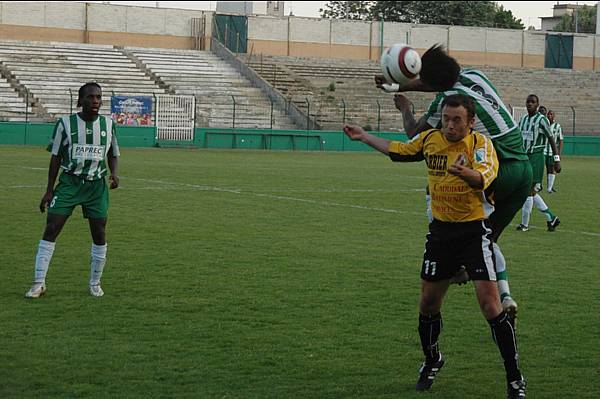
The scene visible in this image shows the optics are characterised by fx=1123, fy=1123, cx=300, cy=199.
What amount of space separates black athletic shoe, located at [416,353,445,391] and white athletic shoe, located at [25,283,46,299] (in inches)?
170

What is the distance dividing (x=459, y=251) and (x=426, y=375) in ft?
2.76

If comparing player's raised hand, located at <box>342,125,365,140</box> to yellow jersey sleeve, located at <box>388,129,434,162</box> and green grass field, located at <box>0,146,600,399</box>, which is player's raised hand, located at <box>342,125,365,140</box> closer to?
yellow jersey sleeve, located at <box>388,129,434,162</box>

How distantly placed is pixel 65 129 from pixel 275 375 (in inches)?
153

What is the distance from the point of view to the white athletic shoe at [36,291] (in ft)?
32.9

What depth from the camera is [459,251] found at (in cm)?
679

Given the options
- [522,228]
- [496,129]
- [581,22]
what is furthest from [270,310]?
[581,22]

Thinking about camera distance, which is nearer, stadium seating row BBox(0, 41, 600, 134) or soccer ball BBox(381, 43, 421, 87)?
soccer ball BBox(381, 43, 421, 87)

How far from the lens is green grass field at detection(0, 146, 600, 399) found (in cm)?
714

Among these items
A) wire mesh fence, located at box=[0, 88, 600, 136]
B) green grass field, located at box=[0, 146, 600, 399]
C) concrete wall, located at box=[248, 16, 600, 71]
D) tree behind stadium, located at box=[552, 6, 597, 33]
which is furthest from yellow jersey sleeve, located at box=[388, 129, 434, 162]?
tree behind stadium, located at box=[552, 6, 597, 33]

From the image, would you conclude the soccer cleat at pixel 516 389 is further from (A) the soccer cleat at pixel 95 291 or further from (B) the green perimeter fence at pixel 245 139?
(B) the green perimeter fence at pixel 245 139

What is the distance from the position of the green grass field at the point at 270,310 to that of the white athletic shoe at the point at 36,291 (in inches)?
3.4

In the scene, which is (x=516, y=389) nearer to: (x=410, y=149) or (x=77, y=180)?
(x=410, y=149)

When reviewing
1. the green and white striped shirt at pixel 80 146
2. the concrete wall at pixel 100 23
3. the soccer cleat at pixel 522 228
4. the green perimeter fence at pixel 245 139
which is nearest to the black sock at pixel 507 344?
the green and white striped shirt at pixel 80 146

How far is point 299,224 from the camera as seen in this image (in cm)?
1708
